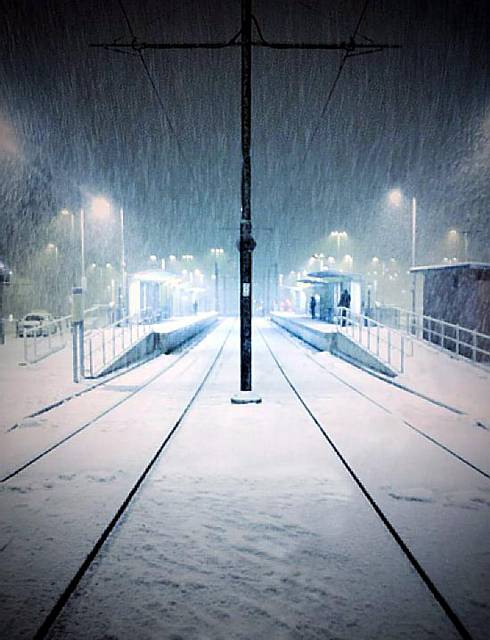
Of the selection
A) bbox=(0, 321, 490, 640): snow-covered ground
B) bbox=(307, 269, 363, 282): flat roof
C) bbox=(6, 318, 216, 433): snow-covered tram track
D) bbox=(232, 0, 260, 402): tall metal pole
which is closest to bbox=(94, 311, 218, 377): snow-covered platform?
bbox=(6, 318, 216, 433): snow-covered tram track

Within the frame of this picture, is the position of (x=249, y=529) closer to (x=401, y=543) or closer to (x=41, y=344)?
(x=401, y=543)

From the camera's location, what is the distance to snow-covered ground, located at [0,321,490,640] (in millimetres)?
3596

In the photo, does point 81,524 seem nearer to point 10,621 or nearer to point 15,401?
point 10,621

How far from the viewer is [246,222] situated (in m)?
12.1

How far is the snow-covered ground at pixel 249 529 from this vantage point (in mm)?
3596

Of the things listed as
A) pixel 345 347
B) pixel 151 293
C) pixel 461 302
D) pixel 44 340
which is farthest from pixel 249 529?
pixel 151 293

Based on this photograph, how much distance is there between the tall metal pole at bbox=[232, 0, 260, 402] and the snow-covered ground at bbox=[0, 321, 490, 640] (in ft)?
7.28

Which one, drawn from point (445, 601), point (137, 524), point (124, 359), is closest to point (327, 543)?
point (445, 601)

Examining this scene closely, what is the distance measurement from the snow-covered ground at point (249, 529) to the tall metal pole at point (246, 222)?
222 cm

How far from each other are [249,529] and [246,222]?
26.2ft

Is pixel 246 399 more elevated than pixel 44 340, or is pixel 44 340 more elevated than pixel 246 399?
pixel 246 399

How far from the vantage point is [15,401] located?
11.8 metres

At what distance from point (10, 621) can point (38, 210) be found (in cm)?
5755

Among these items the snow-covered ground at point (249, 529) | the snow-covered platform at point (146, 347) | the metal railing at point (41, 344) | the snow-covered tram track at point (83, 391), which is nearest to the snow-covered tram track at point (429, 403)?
the snow-covered ground at point (249, 529)
